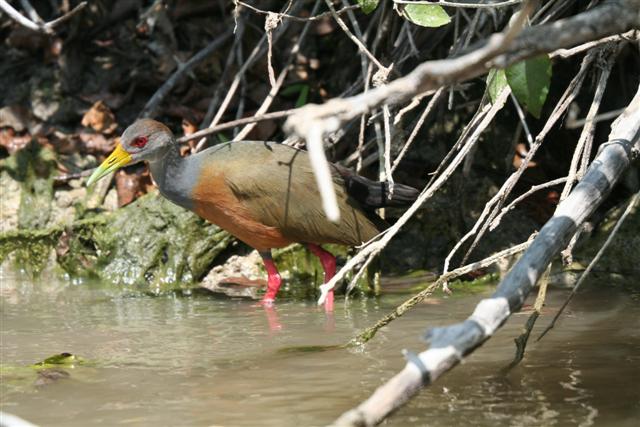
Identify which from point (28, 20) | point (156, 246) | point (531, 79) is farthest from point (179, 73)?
point (531, 79)

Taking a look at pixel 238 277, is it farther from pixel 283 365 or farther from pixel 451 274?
pixel 451 274

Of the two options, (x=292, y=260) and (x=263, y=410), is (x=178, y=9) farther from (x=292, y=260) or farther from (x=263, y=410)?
(x=263, y=410)

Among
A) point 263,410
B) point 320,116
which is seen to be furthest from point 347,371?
point 320,116

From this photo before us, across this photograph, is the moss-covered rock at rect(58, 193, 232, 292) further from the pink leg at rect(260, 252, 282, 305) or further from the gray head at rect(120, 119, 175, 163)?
the gray head at rect(120, 119, 175, 163)

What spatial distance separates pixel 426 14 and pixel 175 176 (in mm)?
2447

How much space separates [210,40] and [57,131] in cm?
131

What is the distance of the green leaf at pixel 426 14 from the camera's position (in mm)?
3990

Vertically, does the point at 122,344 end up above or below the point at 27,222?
below

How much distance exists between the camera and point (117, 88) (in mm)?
8125

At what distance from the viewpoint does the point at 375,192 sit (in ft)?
19.6

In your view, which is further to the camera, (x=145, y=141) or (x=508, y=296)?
(x=145, y=141)

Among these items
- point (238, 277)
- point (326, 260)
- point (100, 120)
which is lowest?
point (238, 277)

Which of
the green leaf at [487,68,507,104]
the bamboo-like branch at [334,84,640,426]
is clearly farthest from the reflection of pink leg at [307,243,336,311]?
the bamboo-like branch at [334,84,640,426]

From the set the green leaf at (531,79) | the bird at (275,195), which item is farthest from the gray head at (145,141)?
the green leaf at (531,79)
